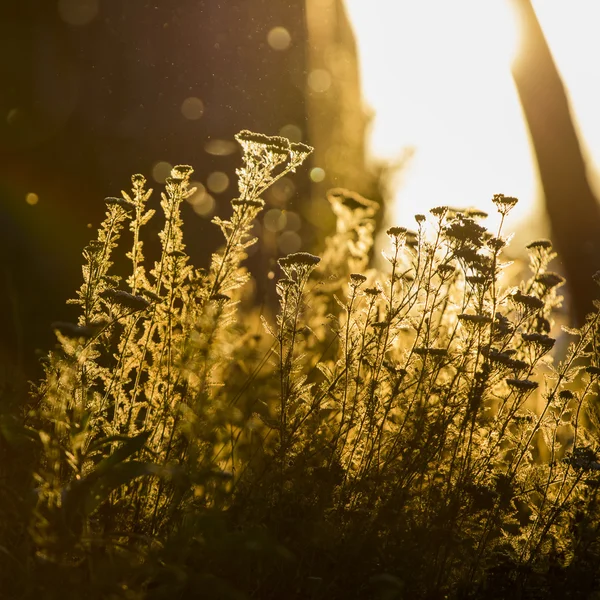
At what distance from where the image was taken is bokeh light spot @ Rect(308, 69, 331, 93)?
357 inches

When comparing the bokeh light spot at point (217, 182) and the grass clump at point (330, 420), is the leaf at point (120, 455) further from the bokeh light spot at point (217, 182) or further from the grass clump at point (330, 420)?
the bokeh light spot at point (217, 182)

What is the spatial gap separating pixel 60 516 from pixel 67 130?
5697 millimetres

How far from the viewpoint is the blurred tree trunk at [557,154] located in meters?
8.16

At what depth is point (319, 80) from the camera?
361 inches

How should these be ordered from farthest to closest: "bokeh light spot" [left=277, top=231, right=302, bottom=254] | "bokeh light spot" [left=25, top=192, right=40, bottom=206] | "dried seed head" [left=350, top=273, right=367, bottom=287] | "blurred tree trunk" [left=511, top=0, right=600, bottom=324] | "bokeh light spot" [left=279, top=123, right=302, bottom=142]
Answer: "bokeh light spot" [left=279, top=123, right=302, bottom=142] → "blurred tree trunk" [left=511, top=0, right=600, bottom=324] → "bokeh light spot" [left=277, top=231, right=302, bottom=254] → "bokeh light spot" [left=25, top=192, right=40, bottom=206] → "dried seed head" [left=350, top=273, right=367, bottom=287]

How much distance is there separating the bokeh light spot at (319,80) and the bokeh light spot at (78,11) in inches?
121

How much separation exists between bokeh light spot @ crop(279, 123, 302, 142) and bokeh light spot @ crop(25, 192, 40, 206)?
10.6 feet

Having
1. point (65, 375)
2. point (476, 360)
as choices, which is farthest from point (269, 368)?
point (65, 375)

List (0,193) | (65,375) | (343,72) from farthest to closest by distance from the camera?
(343,72), (0,193), (65,375)

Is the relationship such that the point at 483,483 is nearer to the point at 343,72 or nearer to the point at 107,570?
the point at 107,570

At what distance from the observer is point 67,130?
6848 mm

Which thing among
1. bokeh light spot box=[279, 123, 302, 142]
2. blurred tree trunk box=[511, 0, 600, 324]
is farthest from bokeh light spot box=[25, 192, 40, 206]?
blurred tree trunk box=[511, 0, 600, 324]

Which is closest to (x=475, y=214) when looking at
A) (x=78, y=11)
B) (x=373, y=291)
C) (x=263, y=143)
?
(x=373, y=291)

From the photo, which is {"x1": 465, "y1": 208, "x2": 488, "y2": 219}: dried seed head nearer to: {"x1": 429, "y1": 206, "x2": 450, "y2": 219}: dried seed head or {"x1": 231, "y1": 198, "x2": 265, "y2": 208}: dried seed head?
{"x1": 429, "y1": 206, "x2": 450, "y2": 219}: dried seed head
